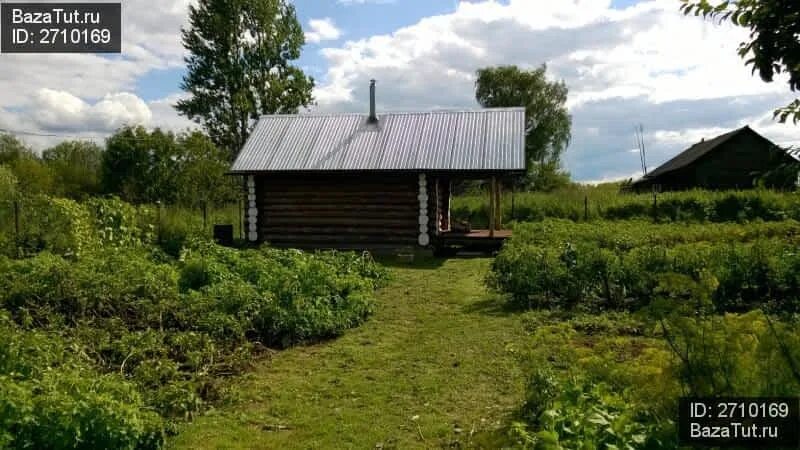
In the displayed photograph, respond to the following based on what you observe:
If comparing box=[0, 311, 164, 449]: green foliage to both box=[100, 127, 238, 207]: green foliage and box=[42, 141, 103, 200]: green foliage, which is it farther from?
box=[42, 141, 103, 200]: green foliage

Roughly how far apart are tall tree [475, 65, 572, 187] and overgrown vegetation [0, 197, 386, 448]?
3455 cm

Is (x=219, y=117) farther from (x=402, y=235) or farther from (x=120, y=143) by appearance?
(x=402, y=235)

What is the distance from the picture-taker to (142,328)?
6801mm

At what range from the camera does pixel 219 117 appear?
33.1 metres

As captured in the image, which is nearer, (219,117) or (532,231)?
(532,231)

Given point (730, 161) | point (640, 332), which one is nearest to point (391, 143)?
point (640, 332)

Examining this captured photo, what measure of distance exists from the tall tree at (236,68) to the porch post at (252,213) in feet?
55.4

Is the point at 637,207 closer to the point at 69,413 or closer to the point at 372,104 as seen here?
the point at 372,104

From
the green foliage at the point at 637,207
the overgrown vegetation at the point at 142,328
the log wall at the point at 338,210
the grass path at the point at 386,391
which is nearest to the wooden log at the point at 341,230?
the log wall at the point at 338,210

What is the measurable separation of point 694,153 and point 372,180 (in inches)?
1014

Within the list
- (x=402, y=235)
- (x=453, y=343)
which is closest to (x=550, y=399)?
(x=453, y=343)

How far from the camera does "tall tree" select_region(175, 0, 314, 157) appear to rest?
1275 inches

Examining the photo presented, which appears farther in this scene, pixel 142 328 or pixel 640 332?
pixel 640 332

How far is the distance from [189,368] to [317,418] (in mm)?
1709
